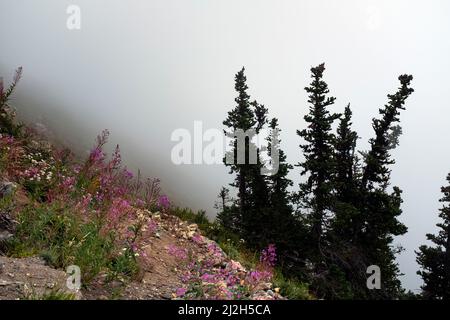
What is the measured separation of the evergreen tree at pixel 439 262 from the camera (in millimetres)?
25078

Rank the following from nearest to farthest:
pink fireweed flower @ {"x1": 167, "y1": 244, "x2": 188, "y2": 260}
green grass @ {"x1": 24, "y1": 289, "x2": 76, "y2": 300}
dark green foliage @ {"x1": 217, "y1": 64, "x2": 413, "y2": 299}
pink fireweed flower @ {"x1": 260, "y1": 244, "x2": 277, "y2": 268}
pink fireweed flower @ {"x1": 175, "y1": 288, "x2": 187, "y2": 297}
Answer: green grass @ {"x1": 24, "y1": 289, "x2": 76, "y2": 300} < pink fireweed flower @ {"x1": 175, "y1": 288, "x2": 187, "y2": 297} < pink fireweed flower @ {"x1": 260, "y1": 244, "x2": 277, "y2": 268} < pink fireweed flower @ {"x1": 167, "y1": 244, "x2": 188, "y2": 260} < dark green foliage @ {"x1": 217, "y1": 64, "x2": 413, "y2": 299}

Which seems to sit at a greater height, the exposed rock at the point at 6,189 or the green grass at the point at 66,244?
the exposed rock at the point at 6,189

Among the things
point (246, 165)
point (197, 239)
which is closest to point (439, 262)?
point (246, 165)

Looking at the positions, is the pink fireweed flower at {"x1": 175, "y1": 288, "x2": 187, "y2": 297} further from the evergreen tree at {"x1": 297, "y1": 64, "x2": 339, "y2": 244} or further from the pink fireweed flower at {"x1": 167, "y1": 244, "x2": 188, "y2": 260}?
the evergreen tree at {"x1": 297, "y1": 64, "x2": 339, "y2": 244}

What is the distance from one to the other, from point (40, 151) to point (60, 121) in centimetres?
11093

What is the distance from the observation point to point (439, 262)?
2595 centimetres

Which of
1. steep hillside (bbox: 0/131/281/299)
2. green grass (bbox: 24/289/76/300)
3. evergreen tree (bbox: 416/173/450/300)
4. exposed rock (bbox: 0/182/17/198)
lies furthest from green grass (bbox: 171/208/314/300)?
evergreen tree (bbox: 416/173/450/300)

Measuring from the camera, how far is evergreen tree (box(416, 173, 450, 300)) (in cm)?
2508

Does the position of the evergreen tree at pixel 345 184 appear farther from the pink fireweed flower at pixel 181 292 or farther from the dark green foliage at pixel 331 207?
the pink fireweed flower at pixel 181 292

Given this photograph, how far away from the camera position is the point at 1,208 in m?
7.25

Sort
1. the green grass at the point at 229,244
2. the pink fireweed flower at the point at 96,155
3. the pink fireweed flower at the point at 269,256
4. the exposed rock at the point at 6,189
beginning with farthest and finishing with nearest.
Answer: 1. the green grass at the point at 229,244
2. the pink fireweed flower at the point at 96,155
3. the pink fireweed flower at the point at 269,256
4. the exposed rock at the point at 6,189

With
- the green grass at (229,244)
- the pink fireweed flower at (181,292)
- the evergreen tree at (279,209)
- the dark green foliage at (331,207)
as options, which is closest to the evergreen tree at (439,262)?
the dark green foliage at (331,207)

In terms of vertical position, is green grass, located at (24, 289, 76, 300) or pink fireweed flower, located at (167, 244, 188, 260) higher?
pink fireweed flower, located at (167, 244, 188, 260)
